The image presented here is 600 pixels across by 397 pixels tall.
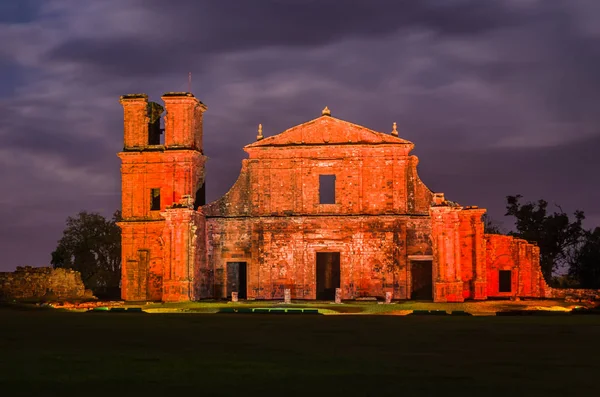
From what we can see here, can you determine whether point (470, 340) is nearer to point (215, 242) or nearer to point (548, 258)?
point (215, 242)

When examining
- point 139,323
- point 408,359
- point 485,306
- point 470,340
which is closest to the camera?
point 408,359

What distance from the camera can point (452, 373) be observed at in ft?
42.3

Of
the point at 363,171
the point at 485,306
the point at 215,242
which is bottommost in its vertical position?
the point at 485,306

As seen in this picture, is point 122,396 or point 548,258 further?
point 548,258

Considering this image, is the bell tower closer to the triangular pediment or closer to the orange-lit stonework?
the orange-lit stonework

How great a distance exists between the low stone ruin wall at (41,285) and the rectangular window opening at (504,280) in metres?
22.1

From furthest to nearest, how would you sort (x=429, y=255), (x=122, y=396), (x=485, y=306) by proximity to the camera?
(x=429, y=255), (x=485, y=306), (x=122, y=396)

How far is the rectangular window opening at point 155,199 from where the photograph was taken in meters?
46.3

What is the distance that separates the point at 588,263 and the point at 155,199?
3249cm

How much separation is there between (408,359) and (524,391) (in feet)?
11.5

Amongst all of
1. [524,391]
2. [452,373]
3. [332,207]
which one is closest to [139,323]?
[452,373]

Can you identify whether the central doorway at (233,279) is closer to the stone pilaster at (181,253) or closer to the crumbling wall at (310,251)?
the crumbling wall at (310,251)

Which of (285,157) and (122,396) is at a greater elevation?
(285,157)

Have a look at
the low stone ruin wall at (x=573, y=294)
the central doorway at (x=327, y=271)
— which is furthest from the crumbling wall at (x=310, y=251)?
the central doorway at (x=327, y=271)
